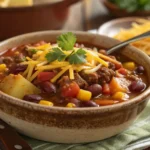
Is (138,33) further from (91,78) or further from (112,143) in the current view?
(112,143)

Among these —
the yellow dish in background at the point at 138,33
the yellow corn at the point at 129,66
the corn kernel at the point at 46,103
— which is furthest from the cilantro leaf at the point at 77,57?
the yellow dish in background at the point at 138,33

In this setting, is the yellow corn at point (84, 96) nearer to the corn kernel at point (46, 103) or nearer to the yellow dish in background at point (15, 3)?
the corn kernel at point (46, 103)

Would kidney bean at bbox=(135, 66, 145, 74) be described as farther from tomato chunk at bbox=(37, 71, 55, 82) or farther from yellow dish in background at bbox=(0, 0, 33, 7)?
yellow dish in background at bbox=(0, 0, 33, 7)

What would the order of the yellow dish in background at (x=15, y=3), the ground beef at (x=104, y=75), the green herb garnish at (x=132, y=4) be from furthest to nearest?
the green herb garnish at (x=132, y=4) < the yellow dish in background at (x=15, y=3) < the ground beef at (x=104, y=75)

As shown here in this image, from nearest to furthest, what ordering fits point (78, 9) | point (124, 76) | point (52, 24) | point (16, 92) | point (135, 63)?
point (16, 92) < point (124, 76) < point (135, 63) < point (52, 24) < point (78, 9)

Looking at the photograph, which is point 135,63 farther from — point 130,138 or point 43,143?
point 43,143

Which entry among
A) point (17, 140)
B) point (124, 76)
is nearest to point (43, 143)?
point (17, 140)

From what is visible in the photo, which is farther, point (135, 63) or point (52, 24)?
point (52, 24)
